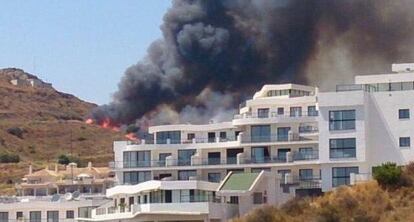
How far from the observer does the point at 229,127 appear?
85.3 m

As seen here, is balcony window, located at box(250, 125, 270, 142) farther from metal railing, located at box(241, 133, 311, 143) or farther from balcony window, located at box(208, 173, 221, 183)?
balcony window, located at box(208, 173, 221, 183)

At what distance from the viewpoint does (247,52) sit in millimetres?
118188

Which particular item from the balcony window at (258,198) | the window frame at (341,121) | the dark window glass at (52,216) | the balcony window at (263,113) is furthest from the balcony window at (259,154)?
the dark window glass at (52,216)

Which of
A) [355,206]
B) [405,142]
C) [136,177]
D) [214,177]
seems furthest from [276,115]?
[355,206]

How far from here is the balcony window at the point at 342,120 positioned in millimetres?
75188

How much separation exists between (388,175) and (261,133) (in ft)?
45.3

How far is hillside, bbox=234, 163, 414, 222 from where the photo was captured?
67.5 m

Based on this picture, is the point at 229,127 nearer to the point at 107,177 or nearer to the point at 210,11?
the point at 107,177

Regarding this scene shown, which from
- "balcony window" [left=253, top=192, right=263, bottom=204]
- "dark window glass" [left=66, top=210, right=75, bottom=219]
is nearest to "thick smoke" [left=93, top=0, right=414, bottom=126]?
"dark window glass" [left=66, top=210, right=75, bottom=219]

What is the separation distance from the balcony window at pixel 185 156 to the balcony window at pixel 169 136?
128cm

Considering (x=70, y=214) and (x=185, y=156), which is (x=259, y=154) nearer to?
(x=185, y=156)

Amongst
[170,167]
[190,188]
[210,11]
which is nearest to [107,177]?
[210,11]

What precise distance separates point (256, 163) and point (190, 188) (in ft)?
26.6

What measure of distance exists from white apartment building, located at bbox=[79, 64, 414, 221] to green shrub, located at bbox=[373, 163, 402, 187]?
10.2 ft
